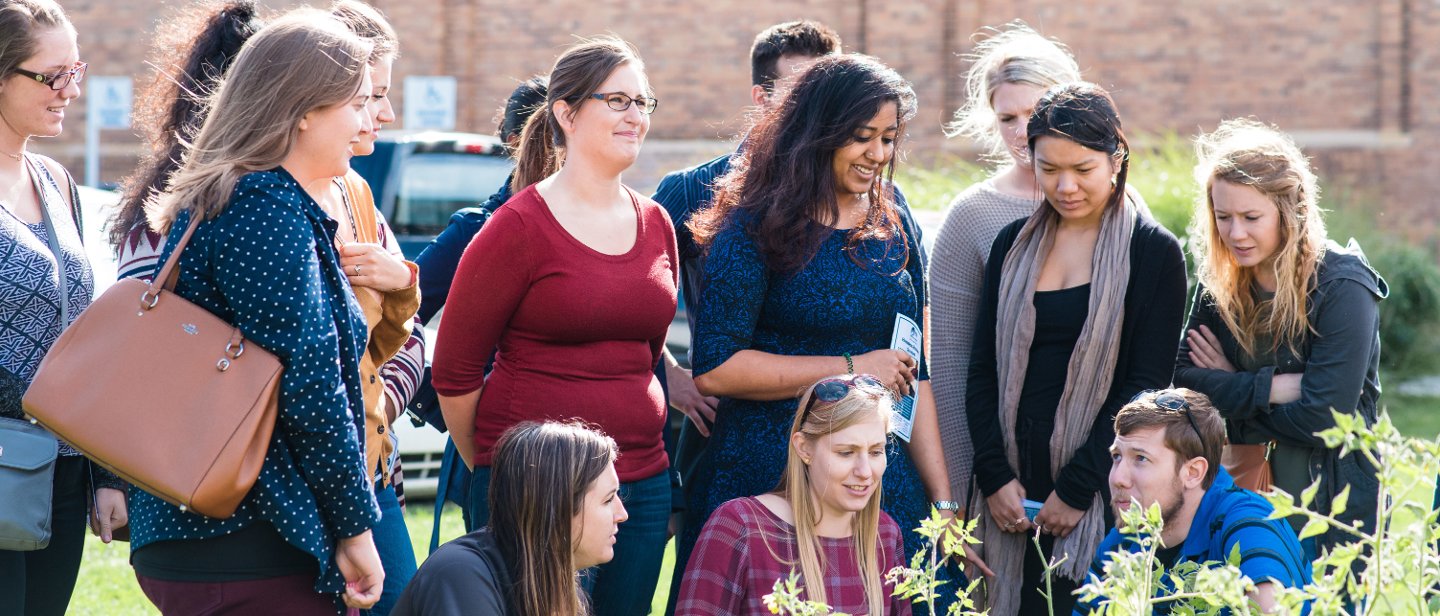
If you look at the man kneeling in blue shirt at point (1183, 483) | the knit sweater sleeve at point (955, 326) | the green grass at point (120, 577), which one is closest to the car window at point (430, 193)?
the green grass at point (120, 577)

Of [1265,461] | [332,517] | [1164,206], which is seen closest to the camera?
[332,517]

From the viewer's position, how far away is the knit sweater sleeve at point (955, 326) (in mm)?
3758

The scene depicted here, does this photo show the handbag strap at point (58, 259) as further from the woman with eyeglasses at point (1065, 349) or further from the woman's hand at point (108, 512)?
the woman with eyeglasses at point (1065, 349)

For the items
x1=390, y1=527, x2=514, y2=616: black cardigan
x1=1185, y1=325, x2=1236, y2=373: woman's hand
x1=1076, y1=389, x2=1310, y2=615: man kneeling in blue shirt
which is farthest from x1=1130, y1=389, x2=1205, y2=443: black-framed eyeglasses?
x1=390, y1=527, x2=514, y2=616: black cardigan

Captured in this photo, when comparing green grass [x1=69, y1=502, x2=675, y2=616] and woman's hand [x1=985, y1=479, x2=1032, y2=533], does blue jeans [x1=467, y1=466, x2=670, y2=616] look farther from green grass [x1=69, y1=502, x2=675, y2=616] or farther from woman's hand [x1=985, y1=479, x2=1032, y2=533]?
green grass [x1=69, y1=502, x2=675, y2=616]

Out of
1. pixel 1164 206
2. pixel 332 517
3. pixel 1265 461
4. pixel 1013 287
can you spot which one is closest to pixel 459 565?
pixel 332 517

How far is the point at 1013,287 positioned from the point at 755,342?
0.71 m

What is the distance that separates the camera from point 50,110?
309 centimetres

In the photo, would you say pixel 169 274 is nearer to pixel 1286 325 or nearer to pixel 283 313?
pixel 283 313

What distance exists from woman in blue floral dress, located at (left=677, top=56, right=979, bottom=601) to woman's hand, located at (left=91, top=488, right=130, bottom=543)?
4.27ft

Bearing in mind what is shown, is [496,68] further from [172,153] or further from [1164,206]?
[172,153]

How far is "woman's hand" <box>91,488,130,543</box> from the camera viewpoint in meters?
3.04

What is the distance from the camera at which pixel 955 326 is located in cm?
392

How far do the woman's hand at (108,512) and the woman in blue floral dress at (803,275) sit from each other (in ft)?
4.27
